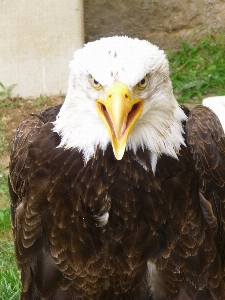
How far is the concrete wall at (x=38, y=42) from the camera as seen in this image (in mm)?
6258

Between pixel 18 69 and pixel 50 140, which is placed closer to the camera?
pixel 50 140

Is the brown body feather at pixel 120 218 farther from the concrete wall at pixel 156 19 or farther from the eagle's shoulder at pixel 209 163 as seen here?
the concrete wall at pixel 156 19

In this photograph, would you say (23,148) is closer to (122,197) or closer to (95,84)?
(122,197)

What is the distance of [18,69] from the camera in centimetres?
646

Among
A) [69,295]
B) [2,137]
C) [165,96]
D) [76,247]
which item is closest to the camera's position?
[165,96]

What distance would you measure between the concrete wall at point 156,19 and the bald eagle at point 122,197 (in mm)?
3720

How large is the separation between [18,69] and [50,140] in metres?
3.26

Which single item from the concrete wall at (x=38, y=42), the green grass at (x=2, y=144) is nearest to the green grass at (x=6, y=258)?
the green grass at (x=2, y=144)

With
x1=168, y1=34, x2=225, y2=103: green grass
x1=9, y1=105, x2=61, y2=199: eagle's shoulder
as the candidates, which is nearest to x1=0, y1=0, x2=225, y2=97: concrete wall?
x1=168, y1=34, x2=225, y2=103: green grass

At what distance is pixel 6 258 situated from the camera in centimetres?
466

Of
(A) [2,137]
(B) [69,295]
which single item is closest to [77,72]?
(B) [69,295]

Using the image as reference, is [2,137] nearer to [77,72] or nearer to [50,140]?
[50,140]

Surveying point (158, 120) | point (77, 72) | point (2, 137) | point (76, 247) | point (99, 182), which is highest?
point (77, 72)

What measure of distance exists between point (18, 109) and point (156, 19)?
Answer: 6.07ft
